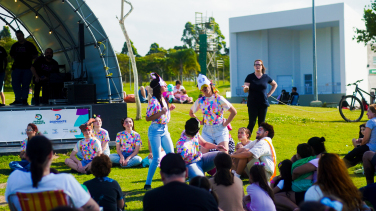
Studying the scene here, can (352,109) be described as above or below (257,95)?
below

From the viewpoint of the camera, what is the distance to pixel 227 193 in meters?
3.99

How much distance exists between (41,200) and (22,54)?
9.23 meters

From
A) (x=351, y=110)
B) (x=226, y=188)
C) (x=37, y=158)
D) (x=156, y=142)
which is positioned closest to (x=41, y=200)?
(x=37, y=158)

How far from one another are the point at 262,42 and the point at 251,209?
101ft

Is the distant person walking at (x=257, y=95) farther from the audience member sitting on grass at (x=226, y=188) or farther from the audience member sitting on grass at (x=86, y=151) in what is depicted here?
the audience member sitting on grass at (x=226, y=188)

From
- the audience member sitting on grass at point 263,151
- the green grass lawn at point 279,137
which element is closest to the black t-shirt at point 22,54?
the green grass lawn at point 279,137

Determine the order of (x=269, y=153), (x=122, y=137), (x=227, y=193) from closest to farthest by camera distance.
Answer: (x=227, y=193), (x=269, y=153), (x=122, y=137)

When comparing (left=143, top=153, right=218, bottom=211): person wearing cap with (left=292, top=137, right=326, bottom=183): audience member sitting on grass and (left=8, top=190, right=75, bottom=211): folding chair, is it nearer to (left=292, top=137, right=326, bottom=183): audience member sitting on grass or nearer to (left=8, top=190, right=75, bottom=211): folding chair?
(left=8, top=190, right=75, bottom=211): folding chair

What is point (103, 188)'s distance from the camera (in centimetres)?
400

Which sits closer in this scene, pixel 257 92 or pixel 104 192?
pixel 104 192

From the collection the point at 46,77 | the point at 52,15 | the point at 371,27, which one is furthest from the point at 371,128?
the point at 371,27

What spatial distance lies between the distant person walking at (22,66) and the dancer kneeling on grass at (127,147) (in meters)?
4.07

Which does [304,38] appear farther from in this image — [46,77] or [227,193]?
[227,193]

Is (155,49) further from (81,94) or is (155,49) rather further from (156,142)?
(156,142)
